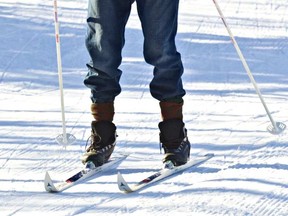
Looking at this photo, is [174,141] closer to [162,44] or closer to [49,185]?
[162,44]

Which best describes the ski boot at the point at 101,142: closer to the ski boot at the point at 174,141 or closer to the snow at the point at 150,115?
the snow at the point at 150,115

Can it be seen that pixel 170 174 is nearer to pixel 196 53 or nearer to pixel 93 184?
pixel 93 184

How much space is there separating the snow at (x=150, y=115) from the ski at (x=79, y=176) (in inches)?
1.8

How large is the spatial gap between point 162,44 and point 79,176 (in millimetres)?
782

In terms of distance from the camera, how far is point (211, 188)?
16.4 ft

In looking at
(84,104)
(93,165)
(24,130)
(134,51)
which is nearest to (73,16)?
(134,51)

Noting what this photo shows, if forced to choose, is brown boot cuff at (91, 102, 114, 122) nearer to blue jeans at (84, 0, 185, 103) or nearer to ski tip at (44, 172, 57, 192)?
blue jeans at (84, 0, 185, 103)

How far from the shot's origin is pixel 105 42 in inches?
205

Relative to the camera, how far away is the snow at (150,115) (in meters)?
4.86

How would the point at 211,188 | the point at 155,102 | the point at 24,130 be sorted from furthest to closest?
the point at 155,102
the point at 24,130
the point at 211,188

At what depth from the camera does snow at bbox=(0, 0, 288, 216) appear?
486cm

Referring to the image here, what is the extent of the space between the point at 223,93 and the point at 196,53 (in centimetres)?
117

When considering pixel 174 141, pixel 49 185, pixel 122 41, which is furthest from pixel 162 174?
pixel 122 41

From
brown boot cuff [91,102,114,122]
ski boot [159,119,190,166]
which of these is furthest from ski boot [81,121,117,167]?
ski boot [159,119,190,166]
